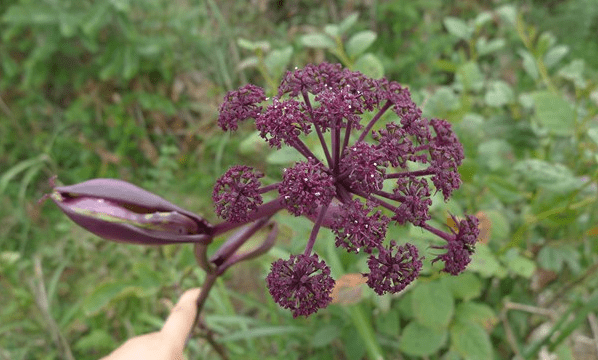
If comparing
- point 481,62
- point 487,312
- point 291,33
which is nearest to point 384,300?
point 487,312

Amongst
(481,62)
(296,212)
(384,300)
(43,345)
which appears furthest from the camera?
(481,62)

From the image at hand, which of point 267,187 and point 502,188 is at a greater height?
point 502,188

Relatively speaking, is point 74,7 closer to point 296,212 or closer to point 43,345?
point 43,345

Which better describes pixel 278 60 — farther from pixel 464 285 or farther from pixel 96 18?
pixel 96 18

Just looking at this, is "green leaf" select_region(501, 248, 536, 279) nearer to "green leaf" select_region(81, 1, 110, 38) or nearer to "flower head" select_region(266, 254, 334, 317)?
"flower head" select_region(266, 254, 334, 317)

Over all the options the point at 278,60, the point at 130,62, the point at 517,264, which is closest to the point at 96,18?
the point at 130,62
